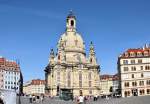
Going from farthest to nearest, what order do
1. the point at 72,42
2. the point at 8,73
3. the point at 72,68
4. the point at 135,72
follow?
the point at 8,73, the point at 72,42, the point at 72,68, the point at 135,72

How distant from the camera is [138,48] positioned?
427 feet

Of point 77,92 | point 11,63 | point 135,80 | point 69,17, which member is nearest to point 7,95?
point 135,80

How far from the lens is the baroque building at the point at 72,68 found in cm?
14350

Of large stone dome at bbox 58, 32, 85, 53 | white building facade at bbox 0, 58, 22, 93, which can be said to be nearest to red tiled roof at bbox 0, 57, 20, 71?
white building facade at bbox 0, 58, 22, 93

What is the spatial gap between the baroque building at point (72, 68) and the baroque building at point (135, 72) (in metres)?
23.8

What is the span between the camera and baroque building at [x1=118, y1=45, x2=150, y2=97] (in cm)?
12181

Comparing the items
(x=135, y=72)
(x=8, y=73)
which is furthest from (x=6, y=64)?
(x=135, y=72)

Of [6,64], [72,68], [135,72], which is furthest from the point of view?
[6,64]

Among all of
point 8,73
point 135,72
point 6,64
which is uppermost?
point 6,64

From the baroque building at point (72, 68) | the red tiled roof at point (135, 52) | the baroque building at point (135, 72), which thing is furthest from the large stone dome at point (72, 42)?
the baroque building at point (135, 72)

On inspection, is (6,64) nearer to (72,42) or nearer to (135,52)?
(72,42)

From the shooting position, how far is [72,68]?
146m

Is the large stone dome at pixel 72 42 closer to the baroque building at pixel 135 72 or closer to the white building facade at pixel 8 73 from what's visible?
the baroque building at pixel 135 72

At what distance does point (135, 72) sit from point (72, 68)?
98.5 feet
